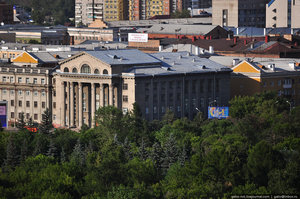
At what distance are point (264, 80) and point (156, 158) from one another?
51269mm

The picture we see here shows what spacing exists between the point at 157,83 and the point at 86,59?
438 inches

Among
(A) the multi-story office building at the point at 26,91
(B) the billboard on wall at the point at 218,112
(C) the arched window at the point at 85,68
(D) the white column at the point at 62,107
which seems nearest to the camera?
(B) the billboard on wall at the point at 218,112

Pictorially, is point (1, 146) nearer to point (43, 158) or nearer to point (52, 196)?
point (43, 158)

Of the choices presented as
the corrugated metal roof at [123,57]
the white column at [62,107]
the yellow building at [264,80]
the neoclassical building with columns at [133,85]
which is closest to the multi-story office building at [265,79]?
the yellow building at [264,80]

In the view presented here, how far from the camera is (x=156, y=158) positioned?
126812 millimetres

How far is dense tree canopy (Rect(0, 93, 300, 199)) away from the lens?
109562 mm

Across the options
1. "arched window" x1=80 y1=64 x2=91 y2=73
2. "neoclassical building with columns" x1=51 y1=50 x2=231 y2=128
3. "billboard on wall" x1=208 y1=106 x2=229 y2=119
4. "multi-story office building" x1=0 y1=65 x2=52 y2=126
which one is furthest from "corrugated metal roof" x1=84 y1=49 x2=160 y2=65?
"billboard on wall" x1=208 y1=106 x2=229 y2=119

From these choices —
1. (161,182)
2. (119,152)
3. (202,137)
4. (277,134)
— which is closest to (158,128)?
(202,137)

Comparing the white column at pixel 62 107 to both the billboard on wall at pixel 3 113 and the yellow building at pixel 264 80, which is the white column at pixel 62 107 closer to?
the billboard on wall at pixel 3 113

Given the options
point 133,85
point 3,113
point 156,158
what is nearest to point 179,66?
point 133,85

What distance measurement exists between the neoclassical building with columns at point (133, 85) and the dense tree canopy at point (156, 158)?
9739mm

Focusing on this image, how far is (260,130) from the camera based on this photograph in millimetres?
145250

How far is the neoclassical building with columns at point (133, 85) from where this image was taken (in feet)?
535

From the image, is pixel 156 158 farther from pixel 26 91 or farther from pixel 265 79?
pixel 26 91
